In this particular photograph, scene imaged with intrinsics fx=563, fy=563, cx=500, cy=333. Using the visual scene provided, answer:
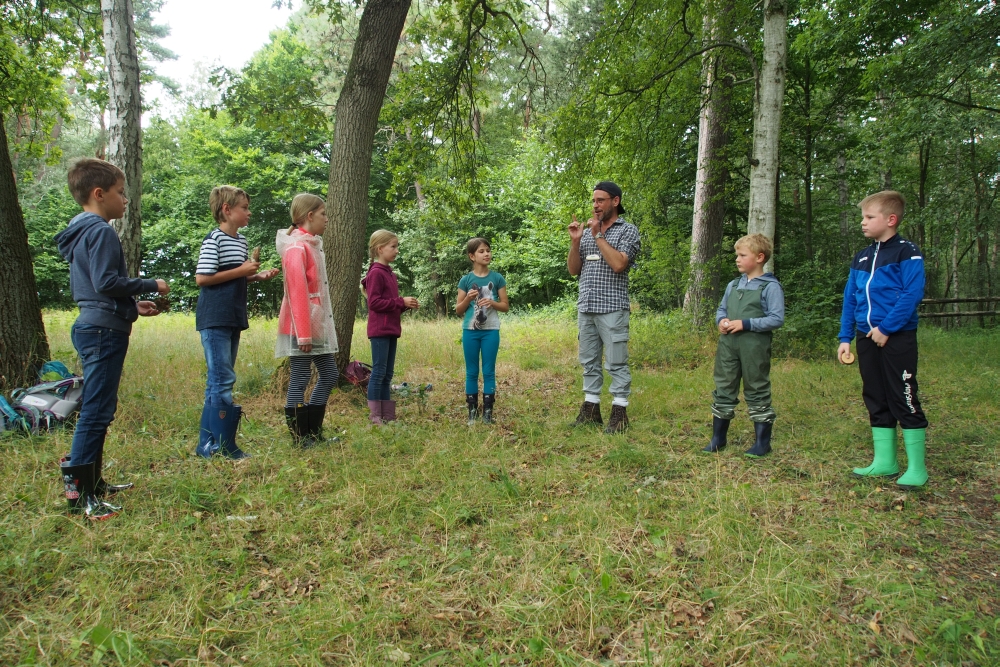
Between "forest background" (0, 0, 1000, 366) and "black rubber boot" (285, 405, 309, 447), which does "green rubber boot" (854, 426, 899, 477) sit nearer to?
"black rubber boot" (285, 405, 309, 447)

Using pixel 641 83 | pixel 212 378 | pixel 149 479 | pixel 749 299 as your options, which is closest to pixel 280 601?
pixel 149 479

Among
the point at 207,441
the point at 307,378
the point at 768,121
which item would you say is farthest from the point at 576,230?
the point at 768,121

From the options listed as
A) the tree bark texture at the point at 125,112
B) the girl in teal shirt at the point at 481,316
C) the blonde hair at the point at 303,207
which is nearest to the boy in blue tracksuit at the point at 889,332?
the girl in teal shirt at the point at 481,316

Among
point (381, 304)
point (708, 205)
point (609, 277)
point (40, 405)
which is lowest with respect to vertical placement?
point (40, 405)

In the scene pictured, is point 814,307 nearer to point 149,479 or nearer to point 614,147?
point 614,147

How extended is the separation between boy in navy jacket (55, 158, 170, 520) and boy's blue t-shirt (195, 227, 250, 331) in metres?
0.73

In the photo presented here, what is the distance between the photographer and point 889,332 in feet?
12.0

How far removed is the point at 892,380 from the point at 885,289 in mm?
599

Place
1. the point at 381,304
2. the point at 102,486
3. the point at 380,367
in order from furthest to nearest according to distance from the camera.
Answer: the point at 380,367 < the point at 381,304 < the point at 102,486

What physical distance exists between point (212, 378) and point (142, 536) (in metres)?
1.33

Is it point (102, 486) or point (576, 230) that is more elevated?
point (576, 230)

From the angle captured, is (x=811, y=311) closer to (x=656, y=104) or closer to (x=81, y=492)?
(x=656, y=104)

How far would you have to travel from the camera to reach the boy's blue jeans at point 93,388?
3074mm

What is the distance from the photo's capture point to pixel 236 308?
158 inches
